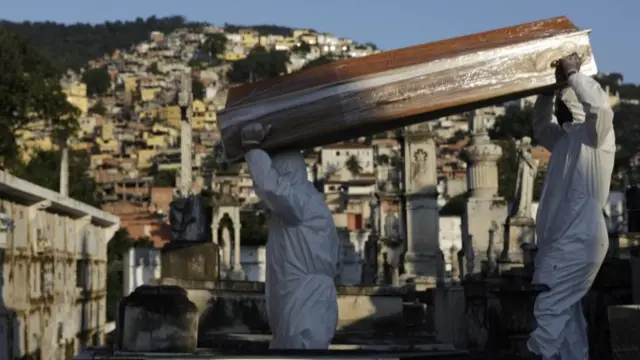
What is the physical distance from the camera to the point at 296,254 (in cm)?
852

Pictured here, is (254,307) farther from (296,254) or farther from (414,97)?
(414,97)

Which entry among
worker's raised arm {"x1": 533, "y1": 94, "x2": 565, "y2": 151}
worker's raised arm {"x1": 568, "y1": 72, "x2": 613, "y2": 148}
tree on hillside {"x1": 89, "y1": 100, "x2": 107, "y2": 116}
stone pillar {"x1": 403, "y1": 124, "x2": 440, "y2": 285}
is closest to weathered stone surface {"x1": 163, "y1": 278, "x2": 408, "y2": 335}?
worker's raised arm {"x1": 533, "y1": 94, "x2": 565, "y2": 151}

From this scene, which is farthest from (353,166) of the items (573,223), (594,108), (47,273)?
(594,108)

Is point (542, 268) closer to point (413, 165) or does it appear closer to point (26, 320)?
point (413, 165)

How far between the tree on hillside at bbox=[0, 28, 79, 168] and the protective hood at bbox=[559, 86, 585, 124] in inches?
1441

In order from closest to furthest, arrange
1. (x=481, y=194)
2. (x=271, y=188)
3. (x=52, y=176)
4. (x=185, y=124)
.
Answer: (x=271, y=188) < (x=185, y=124) < (x=481, y=194) < (x=52, y=176)

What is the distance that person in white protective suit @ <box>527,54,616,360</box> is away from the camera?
7.75 m

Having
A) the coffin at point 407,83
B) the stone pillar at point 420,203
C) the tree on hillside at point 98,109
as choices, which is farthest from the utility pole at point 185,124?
the tree on hillside at point 98,109

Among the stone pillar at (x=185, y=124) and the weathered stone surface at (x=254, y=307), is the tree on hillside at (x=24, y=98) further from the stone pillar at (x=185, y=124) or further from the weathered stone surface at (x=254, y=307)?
the weathered stone surface at (x=254, y=307)

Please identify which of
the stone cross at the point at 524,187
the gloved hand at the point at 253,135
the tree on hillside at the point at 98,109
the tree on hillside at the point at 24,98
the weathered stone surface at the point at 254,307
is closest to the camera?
the gloved hand at the point at 253,135

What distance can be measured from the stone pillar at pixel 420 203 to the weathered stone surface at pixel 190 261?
1035cm

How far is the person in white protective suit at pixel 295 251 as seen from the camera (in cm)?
835

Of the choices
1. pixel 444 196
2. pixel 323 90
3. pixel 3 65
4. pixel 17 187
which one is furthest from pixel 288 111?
pixel 444 196

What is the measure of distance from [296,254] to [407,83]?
1.44 m
